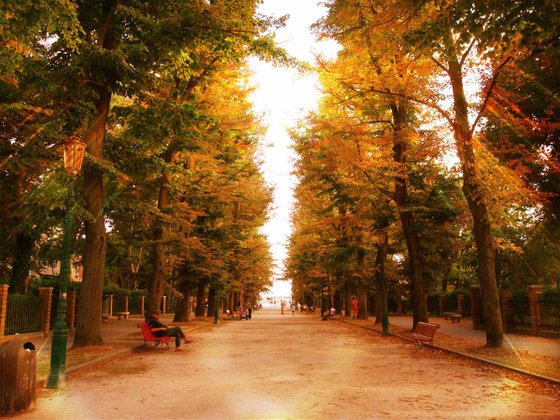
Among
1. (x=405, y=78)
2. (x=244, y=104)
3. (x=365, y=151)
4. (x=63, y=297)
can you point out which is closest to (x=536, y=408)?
(x=63, y=297)

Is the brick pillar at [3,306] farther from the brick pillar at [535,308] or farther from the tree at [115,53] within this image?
the brick pillar at [535,308]

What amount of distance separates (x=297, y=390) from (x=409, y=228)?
14.3 meters

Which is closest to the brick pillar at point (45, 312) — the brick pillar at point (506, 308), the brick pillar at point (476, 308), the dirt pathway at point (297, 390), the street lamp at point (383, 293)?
the dirt pathway at point (297, 390)

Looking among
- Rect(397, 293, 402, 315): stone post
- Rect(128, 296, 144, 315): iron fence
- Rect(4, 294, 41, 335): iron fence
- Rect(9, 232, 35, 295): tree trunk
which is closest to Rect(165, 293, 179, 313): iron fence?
Rect(128, 296, 144, 315): iron fence

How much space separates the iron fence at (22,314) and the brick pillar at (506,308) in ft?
66.8

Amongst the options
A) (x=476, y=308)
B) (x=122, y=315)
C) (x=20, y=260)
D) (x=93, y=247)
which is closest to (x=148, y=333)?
(x=93, y=247)

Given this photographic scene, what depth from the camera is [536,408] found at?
6918 millimetres

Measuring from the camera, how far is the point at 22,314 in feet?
58.0

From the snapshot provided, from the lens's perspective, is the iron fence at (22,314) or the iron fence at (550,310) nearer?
the iron fence at (22,314)

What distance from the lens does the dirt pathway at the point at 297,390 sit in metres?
6.61

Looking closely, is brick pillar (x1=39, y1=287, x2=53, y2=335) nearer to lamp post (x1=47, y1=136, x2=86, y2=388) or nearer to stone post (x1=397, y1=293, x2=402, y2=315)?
lamp post (x1=47, y1=136, x2=86, y2=388)

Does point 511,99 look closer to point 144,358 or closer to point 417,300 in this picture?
point 417,300

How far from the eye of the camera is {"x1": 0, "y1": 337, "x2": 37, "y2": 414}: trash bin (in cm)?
652

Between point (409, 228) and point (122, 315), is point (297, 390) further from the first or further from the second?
point (122, 315)
